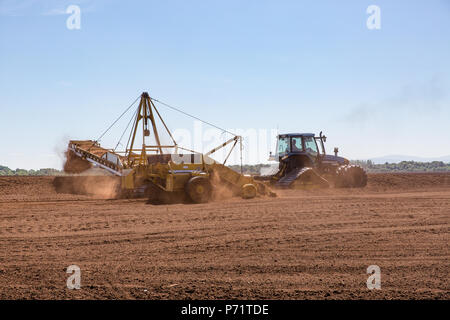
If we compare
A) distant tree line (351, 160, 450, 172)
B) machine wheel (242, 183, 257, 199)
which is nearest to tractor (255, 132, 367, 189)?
machine wheel (242, 183, 257, 199)

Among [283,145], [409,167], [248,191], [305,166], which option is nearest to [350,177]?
[305,166]

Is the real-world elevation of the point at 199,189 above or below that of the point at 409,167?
below

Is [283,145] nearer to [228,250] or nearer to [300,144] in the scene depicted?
[300,144]

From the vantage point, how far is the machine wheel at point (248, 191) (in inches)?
709

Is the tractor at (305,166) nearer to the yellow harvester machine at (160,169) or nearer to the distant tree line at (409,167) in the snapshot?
the yellow harvester machine at (160,169)

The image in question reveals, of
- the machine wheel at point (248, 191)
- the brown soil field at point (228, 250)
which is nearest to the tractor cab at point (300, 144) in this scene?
the machine wheel at point (248, 191)

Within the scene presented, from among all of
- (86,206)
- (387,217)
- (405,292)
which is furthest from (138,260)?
(86,206)

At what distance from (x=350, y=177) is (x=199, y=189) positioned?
8.42m

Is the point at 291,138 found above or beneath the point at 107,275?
above

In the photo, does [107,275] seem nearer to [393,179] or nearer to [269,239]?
[269,239]

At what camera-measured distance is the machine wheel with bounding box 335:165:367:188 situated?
71.7 feet

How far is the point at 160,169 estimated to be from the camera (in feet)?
56.1

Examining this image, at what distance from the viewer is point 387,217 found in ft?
40.5
